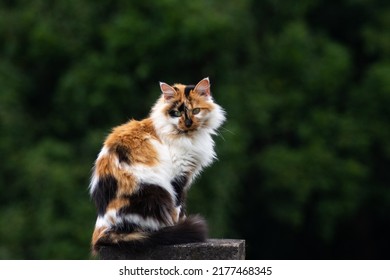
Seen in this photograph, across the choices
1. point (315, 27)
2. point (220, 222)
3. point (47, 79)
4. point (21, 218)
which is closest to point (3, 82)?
point (47, 79)

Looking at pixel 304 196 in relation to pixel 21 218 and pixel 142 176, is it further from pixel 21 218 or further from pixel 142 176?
pixel 142 176

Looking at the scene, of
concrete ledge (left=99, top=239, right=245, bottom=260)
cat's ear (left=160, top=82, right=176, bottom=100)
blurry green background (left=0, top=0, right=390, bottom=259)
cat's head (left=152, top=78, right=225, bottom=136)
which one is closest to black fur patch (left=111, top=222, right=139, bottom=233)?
concrete ledge (left=99, top=239, right=245, bottom=260)

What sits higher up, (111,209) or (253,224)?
(253,224)

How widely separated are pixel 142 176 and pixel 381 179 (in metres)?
13.6

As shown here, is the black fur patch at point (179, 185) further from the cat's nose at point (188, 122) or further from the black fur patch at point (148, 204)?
the cat's nose at point (188, 122)

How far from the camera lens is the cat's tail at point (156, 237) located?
5801 mm

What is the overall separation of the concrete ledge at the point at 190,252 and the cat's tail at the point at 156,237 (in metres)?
0.04

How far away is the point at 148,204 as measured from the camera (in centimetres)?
603

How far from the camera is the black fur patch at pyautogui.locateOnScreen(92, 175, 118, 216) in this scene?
6043 millimetres

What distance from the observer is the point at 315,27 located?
Answer: 63.9 ft

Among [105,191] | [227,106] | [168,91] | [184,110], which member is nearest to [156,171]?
[105,191]

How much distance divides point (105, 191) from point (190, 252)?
0.73m

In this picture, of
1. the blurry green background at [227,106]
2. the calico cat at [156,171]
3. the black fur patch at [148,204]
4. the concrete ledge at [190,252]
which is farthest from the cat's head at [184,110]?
the blurry green background at [227,106]

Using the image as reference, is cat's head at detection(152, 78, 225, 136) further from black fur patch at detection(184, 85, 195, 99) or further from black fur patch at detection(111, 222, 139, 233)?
black fur patch at detection(111, 222, 139, 233)
